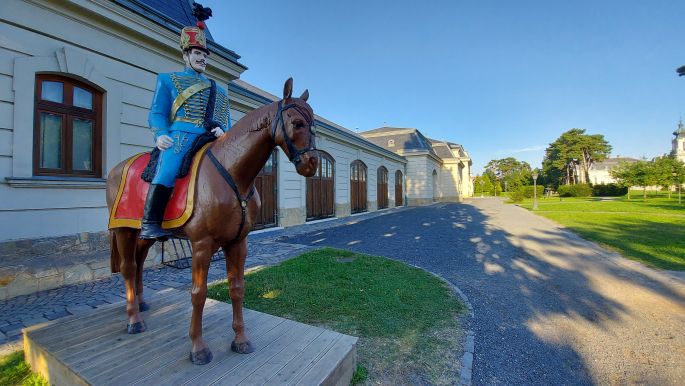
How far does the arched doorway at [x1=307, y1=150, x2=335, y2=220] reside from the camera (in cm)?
1321

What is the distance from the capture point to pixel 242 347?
2215 millimetres

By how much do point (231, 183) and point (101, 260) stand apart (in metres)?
4.47

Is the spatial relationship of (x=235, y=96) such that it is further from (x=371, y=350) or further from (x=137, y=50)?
(x=371, y=350)

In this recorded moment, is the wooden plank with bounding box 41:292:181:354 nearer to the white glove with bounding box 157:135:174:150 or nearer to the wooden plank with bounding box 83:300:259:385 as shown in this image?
the wooden plank with bounding box 83:300:259:385

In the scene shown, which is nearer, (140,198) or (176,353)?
(176,353)

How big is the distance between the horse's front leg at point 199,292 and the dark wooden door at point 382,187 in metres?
18.5

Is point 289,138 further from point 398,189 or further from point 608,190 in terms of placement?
point 608,190

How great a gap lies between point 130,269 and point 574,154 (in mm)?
A: 63345

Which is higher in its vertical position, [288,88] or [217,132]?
[288,88]

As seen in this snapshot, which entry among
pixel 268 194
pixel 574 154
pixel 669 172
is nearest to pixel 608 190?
pixel 574 154

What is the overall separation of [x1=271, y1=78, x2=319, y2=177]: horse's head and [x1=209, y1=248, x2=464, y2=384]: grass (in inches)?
69.5

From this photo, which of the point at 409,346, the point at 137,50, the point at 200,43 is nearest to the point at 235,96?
the point at 137,50

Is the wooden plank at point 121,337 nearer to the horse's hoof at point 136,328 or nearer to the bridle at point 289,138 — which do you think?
the horse's hoof at point 136,328

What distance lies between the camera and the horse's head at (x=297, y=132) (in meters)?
1.79
